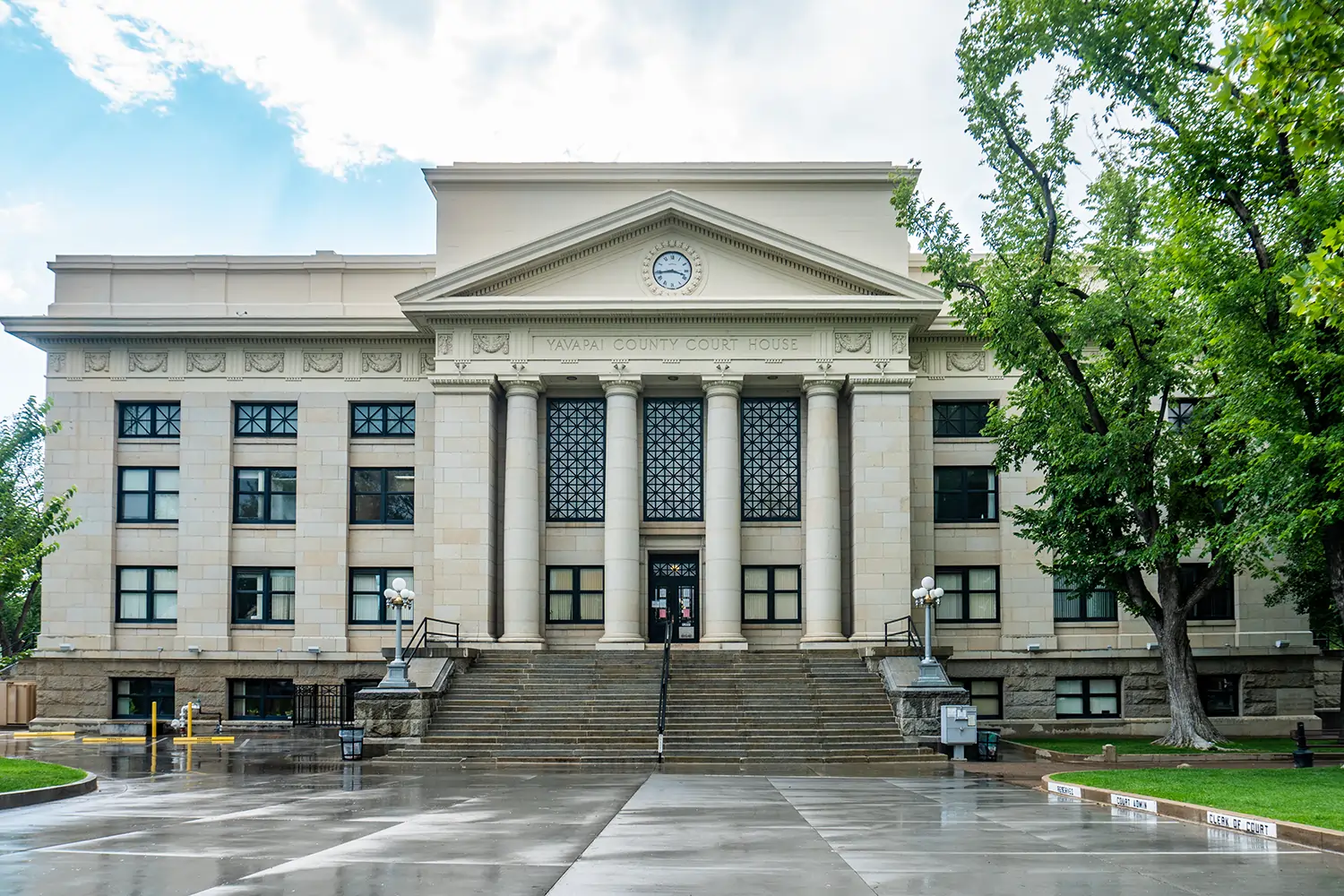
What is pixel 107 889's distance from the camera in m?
10.9

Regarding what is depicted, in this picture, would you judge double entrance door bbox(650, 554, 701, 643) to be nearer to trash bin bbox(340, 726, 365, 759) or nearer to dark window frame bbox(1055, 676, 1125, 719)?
dark window frame bbox(1055, 676, 1125, 719)

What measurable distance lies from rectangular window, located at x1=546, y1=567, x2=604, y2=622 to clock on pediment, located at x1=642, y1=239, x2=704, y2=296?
8881 mm

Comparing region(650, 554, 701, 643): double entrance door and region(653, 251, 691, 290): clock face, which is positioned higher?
region(653, 251, 691, 290): clock face

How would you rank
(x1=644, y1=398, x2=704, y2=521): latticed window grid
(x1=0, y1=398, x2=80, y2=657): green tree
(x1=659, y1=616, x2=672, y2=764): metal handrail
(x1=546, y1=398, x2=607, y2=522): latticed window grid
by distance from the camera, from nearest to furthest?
(x1=0, y1=398, x2=80, y2=657): green tree, (x1=659, y1=616, x2=672, y2=764): metal handrail, (x1=644, y1=398, x2=704, y2=521): latticed window grid, (x1=546, y1=398, x2=607, y2=522): latticed window grid

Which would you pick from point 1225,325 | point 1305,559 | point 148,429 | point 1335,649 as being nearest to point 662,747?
point 1225,325

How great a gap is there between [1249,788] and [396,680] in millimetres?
18991

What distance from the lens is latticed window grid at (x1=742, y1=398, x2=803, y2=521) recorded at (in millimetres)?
38344

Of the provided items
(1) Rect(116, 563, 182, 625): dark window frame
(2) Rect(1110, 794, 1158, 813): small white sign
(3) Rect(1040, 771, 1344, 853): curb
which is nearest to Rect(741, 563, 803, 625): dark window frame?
(3) Rect(1040, 771, 1344, 853): curb

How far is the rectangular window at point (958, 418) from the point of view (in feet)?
130

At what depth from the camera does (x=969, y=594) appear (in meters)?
39.1

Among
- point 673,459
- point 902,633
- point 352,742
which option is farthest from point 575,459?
point 352,742

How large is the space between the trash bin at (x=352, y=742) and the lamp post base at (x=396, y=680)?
1.81m

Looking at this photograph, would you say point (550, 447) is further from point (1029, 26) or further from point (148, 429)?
point (1029, 26)

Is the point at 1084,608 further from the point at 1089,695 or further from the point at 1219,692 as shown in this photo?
the point at 1219,692
